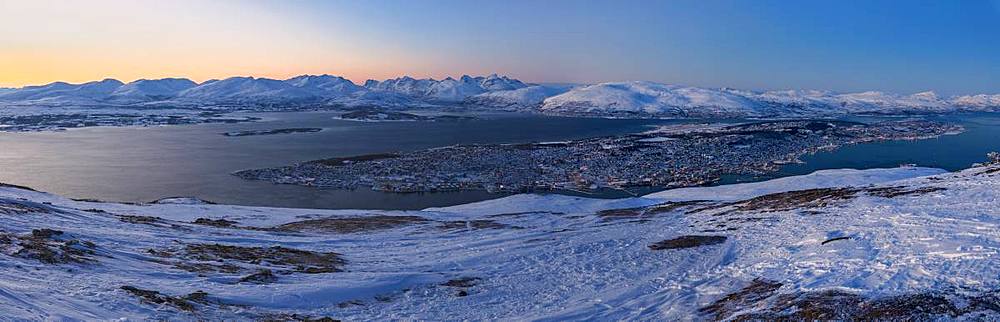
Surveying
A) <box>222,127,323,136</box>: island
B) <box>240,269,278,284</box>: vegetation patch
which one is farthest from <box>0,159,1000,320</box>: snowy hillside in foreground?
<box>222,127,323,136</box>: island

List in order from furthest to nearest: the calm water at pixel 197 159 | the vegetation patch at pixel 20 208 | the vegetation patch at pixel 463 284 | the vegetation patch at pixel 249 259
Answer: the calm water at pixel 197 159
the vegetation patch at pixel 20 208
the vegetation patch at pixel 249 259
the vegetation patch at pixel 463 284

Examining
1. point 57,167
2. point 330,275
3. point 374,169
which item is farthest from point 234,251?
point 57,167

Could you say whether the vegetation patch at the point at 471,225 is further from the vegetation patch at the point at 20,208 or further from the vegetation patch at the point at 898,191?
the vegetation patch at the point at 898,191

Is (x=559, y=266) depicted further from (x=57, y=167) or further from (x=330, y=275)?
(x=57, y=167)

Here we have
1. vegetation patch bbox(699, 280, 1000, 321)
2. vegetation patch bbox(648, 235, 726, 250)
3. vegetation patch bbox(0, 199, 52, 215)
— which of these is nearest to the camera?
vegetation patch bbox(699, 280, 1000, 321)

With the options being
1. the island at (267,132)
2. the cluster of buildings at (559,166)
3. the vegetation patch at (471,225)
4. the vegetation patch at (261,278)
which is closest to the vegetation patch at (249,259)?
the vegetation patch at (261,278)

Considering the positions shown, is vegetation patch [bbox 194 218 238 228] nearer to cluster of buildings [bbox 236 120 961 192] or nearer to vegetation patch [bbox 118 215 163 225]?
vegetation patch [bbox 118 215 163 225]

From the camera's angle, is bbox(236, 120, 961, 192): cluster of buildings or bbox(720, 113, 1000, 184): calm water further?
bbox(720, 113, 1000, 184): calm water
